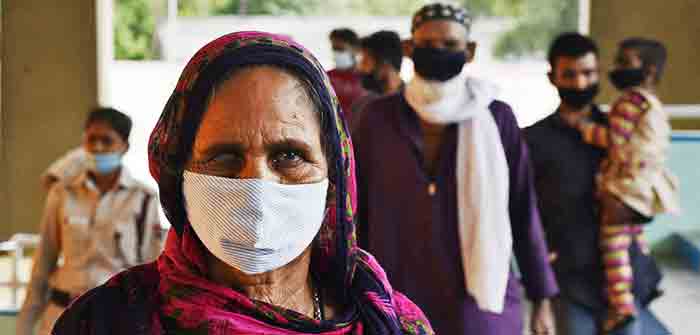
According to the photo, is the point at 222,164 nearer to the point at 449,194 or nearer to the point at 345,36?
the point at 449,194

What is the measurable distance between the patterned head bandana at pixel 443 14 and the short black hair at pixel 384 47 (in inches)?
101

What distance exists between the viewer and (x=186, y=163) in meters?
1.56

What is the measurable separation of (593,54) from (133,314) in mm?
3371

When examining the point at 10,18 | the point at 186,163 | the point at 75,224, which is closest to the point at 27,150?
the point at 10,18

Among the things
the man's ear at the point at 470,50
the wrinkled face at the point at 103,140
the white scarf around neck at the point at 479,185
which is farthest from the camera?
the wrinkled face at the point at 103,140

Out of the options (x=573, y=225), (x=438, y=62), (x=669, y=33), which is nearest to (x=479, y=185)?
(x=438, y=62)

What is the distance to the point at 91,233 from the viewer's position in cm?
401

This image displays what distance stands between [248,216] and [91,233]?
261cm

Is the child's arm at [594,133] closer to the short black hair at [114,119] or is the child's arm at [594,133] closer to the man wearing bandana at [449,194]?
the man wearing bandana at [449,194]

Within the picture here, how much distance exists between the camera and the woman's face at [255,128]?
59.4 inches

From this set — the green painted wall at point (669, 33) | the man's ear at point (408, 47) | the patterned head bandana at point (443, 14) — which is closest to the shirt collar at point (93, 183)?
the man's ear at point (408, 47)

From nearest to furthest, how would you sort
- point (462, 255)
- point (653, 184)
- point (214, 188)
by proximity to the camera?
1. point (214, 188)
2. point (462, 255)
3. point (653, 184)

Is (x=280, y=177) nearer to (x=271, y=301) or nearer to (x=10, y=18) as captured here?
(x=271, y=301)

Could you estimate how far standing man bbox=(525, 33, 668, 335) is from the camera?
4273mm
